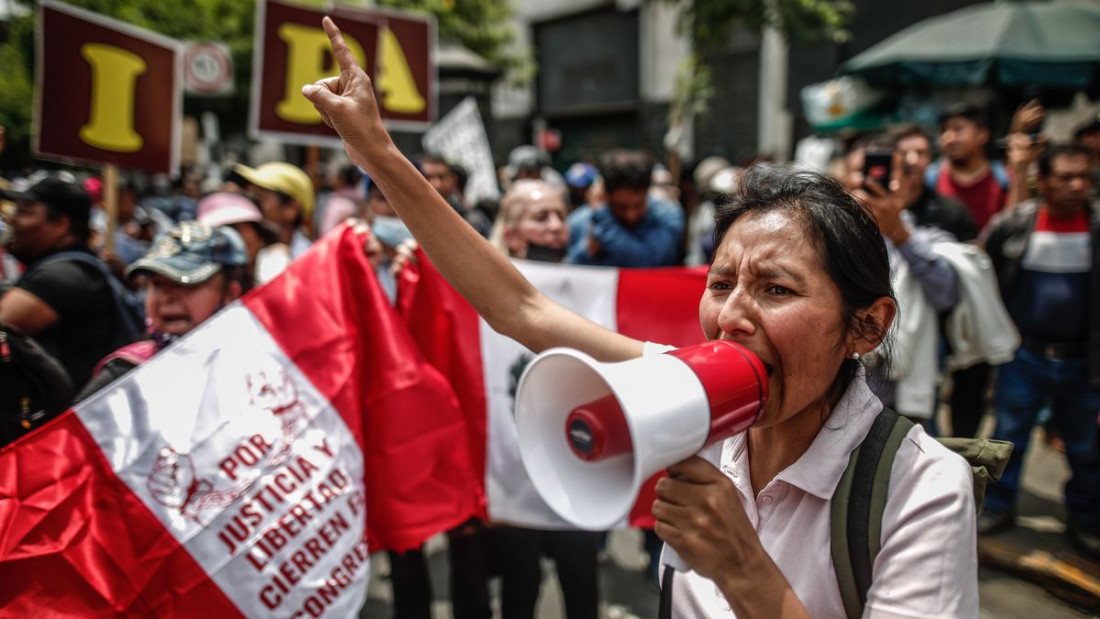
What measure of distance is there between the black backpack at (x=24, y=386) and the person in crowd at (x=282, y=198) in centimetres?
202

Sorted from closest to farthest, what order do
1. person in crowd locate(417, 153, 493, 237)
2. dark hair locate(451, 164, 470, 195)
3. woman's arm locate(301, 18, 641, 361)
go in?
woman's arm locate(301, 18, 641, 361) < person in crowd locate(417, 153, 493, 237) < dark hair locate(451, 164, 470, 195)

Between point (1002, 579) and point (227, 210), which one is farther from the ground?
point (227, 210)

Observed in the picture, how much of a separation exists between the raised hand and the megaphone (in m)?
0.61

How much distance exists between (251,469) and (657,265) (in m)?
2.35

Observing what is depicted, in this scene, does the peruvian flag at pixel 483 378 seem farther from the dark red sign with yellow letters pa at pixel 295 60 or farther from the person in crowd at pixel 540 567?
the dark red sign with yellow letters pa at pixel 295 60

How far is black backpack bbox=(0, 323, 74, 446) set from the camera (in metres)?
2.13

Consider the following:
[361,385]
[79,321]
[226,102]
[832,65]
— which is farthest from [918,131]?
[226,102]

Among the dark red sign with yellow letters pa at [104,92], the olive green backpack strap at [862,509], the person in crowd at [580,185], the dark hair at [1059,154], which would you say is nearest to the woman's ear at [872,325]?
the olive green backpack strap at [862,509]

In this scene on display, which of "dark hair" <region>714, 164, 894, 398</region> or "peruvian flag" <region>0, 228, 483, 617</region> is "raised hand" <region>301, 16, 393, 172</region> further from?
"peruvian flag" <region>0, 228, 483, 617</region>

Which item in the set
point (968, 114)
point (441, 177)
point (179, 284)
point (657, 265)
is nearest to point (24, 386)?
point (179, 284)

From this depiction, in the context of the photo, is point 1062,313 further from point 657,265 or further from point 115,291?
point 115,291

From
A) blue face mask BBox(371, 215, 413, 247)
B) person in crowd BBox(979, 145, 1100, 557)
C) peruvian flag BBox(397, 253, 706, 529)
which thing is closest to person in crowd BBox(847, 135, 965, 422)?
person in crowd BBox(979, 145, 1100, 557)

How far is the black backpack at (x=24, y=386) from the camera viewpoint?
2135 millimetres

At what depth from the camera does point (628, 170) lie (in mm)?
3713
